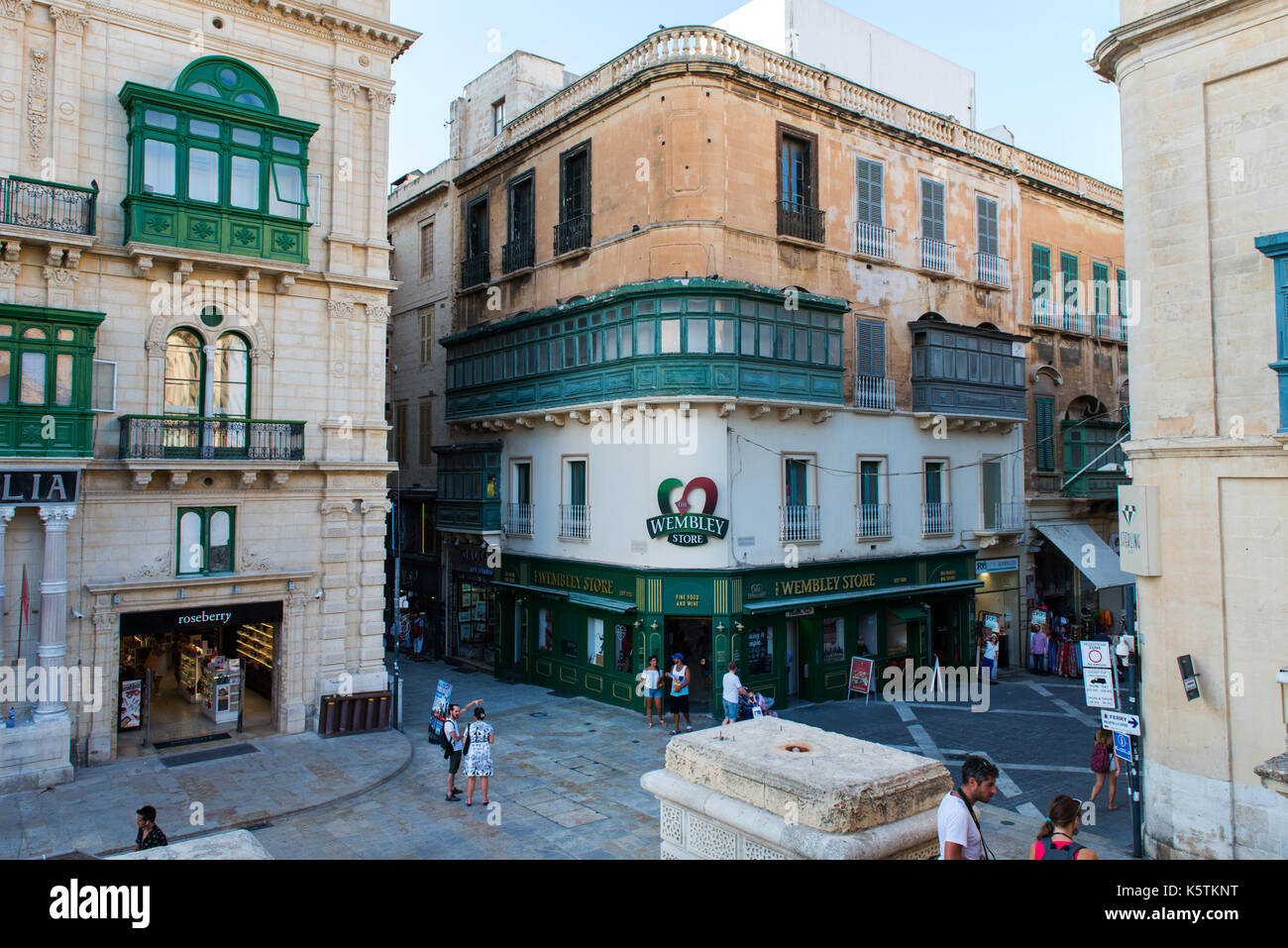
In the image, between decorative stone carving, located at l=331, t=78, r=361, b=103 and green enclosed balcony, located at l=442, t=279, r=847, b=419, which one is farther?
green enclosed balcony, located at l=442, t=279, r=847, b=419

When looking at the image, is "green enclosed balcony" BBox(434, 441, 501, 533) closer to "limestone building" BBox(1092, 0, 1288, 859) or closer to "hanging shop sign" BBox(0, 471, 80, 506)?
"hanging shop sign" BBox(0, 471, 80, 506)

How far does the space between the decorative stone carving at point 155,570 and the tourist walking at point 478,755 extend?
313 inches

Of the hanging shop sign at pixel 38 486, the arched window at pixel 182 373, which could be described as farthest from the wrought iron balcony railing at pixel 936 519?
the hanging shop sign at pixel 38 486

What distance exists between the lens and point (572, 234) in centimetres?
2562

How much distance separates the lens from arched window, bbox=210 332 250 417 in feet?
62.0

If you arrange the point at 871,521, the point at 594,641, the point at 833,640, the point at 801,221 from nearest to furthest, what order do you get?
the point at 594,641
the point at 833,640
the point at 801,221
the point at 871,521

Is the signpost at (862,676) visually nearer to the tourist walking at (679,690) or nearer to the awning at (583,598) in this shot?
the tourist walking at (679,690)

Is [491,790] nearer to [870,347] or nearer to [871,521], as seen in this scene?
[871,521]

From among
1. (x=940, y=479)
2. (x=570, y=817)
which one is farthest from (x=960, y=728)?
(x=570, y=817)

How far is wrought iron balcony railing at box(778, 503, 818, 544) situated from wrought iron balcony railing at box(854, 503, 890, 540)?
67.4 inches

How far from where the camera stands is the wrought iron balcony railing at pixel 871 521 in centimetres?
2428

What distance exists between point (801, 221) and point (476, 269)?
11864mm

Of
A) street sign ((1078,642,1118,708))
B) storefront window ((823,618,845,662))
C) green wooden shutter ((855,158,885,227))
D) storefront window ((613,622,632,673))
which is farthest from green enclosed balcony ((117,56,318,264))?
street sign ((1078,642,1118,708))

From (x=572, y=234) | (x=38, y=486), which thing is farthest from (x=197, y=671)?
(x=572, y=234)
